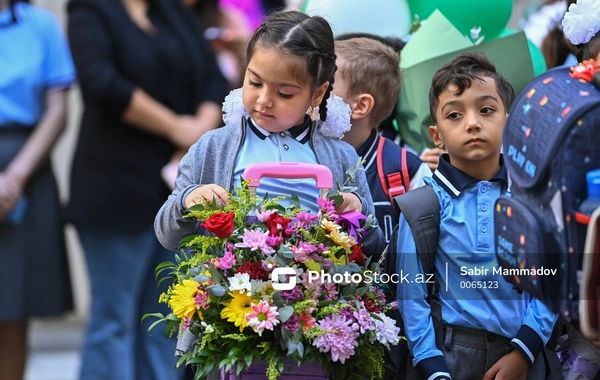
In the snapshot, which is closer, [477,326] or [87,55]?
[477,326]

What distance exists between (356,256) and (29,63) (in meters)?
2.57

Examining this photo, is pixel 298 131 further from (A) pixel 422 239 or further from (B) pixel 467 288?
(B) pixel 467 288

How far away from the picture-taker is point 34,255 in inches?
196

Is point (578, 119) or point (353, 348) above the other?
point (578, 119)

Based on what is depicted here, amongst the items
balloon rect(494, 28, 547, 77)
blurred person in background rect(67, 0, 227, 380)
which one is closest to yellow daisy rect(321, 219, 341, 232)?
balloon rect(494, 28, 547, 77)

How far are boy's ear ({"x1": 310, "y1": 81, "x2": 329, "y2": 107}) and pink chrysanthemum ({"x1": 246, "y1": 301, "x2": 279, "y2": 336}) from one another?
0.71m

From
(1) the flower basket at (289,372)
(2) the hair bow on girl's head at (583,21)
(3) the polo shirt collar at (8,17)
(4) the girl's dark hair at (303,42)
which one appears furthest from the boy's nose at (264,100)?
(3) the polo shirt collar at (8,17)

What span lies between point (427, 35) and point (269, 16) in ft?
2.70

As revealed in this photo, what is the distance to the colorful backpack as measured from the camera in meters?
2.59

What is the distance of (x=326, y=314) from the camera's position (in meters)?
2.85

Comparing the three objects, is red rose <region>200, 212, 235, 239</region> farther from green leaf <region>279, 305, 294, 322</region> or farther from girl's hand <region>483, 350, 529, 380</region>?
girl's hand <region>483, 350, 529, 380</region>

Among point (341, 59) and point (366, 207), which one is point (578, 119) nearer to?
point (366, 207)

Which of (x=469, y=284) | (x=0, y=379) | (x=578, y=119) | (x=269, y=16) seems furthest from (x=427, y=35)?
(x=0, y=379)

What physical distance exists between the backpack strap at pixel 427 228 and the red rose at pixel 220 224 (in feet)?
1.79
